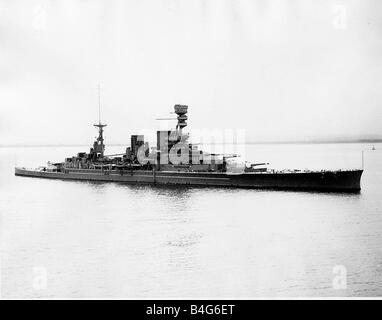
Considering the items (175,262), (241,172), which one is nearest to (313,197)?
(241,172)

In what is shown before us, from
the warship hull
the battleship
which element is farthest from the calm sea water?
the battleship

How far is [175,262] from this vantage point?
16219 millimetres

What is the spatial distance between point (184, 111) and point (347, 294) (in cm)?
3677

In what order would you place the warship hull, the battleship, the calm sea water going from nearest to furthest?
the calm sea water < the warship hull < the battleship

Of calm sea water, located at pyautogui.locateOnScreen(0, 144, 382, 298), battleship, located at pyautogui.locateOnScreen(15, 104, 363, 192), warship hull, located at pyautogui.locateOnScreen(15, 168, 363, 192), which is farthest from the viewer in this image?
battleship, located at pyautogui.locateOnScreen(15, 104, 363, 192)

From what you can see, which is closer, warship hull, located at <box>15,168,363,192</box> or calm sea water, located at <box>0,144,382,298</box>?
calm sea water, located at <box>0,144,382,298</box>

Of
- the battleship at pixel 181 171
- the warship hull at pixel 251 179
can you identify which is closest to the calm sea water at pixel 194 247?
the warship hull at pixel 251 179

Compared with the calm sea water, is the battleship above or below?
above

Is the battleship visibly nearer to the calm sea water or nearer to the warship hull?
the warship hull

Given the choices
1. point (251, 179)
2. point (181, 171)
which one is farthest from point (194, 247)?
point (181, 171)

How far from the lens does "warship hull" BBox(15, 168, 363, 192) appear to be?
35812 millimetres

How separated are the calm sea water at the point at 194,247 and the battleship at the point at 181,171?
4.38 m

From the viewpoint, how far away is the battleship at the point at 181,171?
3656 centimetres

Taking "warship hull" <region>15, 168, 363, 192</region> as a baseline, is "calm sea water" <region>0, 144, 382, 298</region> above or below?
below
